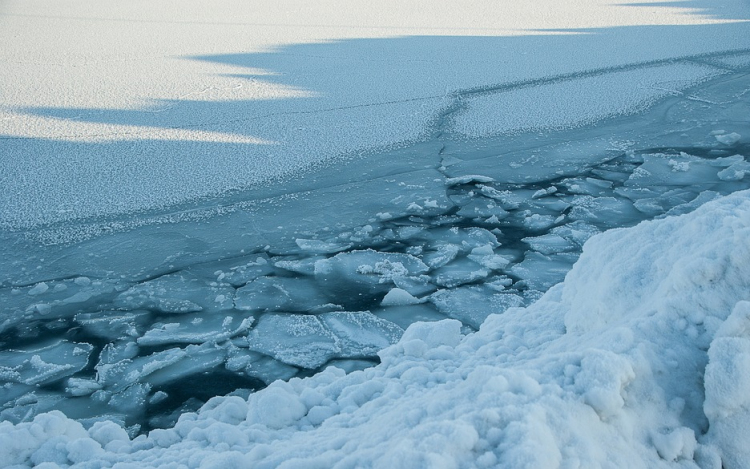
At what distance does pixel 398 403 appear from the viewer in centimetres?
130

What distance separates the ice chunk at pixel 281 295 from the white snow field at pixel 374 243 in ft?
0.03

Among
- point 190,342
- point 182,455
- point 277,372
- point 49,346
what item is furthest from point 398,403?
point 49,346

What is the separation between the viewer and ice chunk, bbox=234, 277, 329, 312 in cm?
210

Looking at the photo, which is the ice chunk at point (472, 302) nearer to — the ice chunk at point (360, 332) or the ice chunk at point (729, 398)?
the ice chunk at point (360, 332)

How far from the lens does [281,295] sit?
216 cm

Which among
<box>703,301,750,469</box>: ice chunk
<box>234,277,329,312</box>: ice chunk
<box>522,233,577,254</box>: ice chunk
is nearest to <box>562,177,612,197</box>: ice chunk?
<box>522,233,577,254</box>: ice chunk

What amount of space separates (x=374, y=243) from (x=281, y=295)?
44 centimetres

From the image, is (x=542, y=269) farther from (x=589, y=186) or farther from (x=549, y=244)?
(x=589, y=186)

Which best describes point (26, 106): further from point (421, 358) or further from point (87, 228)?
point (421, 358)

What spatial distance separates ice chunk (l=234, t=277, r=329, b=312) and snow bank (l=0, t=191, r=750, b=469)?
1.78 ft

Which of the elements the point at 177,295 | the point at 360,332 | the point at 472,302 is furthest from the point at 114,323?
the point at 472,302

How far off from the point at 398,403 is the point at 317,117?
8.05 ft

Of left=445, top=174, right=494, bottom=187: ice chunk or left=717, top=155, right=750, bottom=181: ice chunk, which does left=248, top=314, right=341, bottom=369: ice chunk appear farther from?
left=717, top=155, right=750, bottom=181: ice chunk

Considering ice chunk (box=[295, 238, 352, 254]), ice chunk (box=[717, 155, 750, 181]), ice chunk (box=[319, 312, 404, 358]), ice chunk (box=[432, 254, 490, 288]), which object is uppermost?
ice chunk (box=[717, 155, 750, 181])
